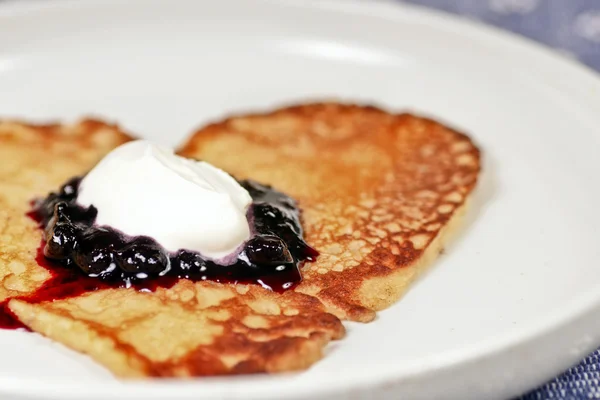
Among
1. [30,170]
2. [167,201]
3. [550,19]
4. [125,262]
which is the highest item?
[550,19]

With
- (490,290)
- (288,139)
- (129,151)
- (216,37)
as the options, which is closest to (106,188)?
(129,151)

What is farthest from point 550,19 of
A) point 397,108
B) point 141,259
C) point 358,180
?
point 141,259

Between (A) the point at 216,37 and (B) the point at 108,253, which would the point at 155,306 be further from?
(A) the point at 216,37

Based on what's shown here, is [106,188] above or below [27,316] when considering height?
above

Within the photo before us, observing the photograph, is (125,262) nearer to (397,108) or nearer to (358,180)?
(358,180)

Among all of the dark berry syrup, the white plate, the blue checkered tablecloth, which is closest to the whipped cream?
the dark berry syrup

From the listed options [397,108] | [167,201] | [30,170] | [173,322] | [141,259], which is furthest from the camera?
[397,108]

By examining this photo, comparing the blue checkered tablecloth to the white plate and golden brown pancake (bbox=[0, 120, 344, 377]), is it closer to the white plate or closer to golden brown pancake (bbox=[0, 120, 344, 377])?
the white plate
